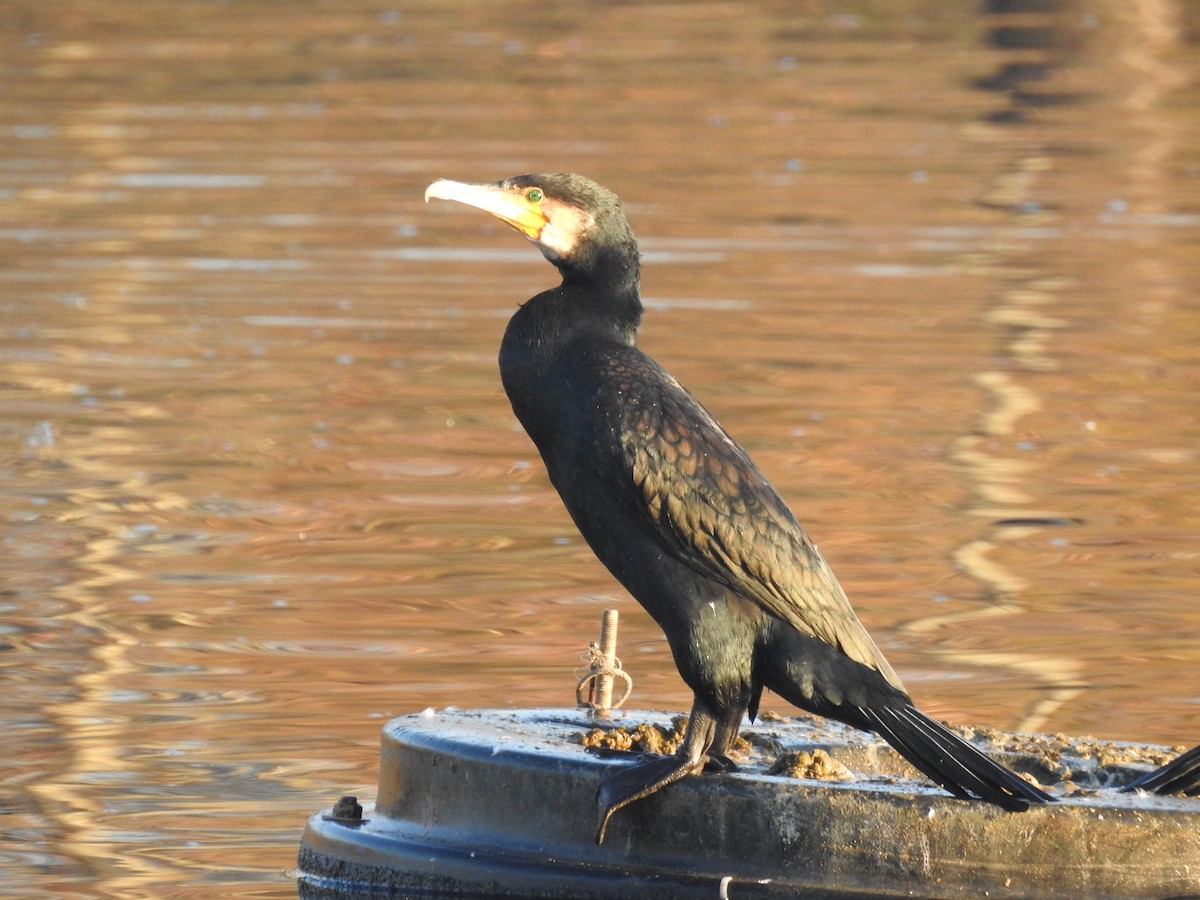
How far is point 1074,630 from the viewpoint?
21.9 ft

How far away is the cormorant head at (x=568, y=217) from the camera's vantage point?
4.50 m

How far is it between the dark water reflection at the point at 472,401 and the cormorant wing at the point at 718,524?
3.39ft

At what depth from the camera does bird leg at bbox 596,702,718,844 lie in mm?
4320

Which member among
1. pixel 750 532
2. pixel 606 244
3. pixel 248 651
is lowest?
pixel 248 651

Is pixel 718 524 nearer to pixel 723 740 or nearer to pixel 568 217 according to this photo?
pixel 723 740

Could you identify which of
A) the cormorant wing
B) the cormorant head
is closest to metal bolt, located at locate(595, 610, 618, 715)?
the cormorant wing

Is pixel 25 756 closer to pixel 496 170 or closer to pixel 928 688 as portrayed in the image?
pixel 928 688

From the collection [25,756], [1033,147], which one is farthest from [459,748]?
[1033,147]

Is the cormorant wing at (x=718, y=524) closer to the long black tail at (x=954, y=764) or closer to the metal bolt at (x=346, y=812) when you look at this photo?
the long black tail at (x=954, y=764)

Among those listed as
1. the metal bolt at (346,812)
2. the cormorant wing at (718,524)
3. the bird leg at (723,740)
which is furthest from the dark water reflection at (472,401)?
the cormorant wing at (718,524)

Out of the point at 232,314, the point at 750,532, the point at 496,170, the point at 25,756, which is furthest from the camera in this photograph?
the point at 496,170

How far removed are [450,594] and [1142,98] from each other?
16218mm

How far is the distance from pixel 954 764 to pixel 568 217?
3.84 feet

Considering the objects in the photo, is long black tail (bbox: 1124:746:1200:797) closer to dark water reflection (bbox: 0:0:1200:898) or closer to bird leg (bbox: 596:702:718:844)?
bird leg (bbox: 596:702:718:844)
